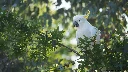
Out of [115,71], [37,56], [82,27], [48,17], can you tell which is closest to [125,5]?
[48,17]

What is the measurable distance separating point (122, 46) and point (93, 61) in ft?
0.64

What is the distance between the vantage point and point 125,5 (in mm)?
4055

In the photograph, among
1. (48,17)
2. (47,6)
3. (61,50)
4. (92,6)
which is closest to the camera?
(92,6)

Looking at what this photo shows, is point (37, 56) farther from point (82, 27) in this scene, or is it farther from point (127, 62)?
point (127, 62)

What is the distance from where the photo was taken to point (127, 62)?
1.97 meters

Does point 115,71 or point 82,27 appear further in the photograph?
point 82,27

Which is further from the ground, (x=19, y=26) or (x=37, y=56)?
(x=19, y=26)

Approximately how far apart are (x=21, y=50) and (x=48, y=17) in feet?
5.69

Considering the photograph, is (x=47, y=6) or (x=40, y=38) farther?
(x=47, y=6)

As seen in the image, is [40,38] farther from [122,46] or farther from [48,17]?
[48,17]

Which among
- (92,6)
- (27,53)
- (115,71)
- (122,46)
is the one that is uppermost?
(92,6)

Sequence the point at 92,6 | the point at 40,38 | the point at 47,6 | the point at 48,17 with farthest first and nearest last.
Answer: the point at 47,6, the point at 48,17, the point at 92,6, the point at 40,38

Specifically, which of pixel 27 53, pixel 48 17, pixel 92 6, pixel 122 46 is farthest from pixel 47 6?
pixel 122 46

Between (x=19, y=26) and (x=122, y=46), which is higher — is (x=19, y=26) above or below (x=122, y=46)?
above
